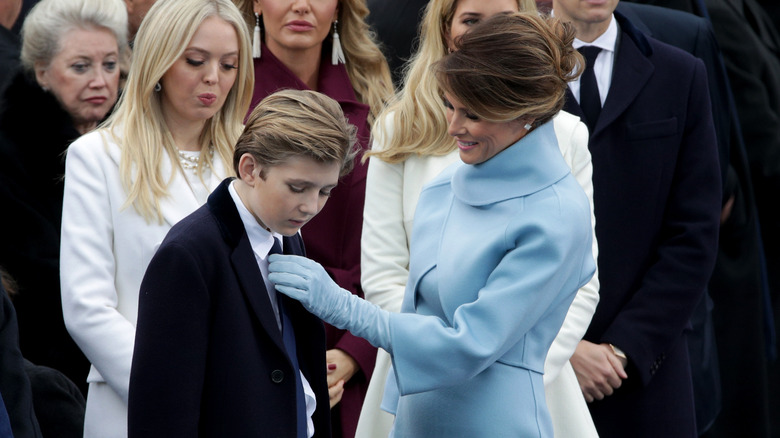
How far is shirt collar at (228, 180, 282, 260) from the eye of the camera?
272 centimetres

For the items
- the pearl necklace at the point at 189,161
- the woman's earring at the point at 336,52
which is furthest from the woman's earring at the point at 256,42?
the pearl necklace at the point at 189,161

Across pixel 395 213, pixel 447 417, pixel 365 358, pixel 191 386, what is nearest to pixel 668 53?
pixel 395 213

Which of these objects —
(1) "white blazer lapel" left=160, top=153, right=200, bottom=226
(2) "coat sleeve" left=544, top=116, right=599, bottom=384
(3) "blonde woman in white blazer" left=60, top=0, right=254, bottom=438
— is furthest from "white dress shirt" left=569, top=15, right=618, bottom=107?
(1) "white blazer lapel" left=160, top=153, right=200, bottom=226

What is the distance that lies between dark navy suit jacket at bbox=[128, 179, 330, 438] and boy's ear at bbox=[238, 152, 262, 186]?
6cm

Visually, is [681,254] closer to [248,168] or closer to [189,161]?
[189,161]

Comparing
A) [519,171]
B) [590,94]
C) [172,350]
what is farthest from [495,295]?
[590,94]

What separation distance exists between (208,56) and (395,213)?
0.72m

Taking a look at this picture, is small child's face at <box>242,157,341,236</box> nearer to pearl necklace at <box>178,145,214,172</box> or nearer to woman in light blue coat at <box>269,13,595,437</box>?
woman in light blue coat at <box>269,13,595,437</box>

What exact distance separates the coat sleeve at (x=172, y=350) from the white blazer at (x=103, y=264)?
0.62 m

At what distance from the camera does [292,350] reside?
2.80m

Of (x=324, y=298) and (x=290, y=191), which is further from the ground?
(x=290, y=191)

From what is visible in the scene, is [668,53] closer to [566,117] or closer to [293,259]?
[566,117]

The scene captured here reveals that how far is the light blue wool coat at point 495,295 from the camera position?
2738 millimetres

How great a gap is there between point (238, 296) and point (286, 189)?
26cm
